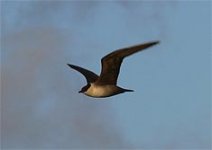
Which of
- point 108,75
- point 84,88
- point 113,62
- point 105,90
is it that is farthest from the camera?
point 84,88

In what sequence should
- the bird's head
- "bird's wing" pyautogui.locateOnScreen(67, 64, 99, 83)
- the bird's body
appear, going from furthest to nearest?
1. "bird's wing" pyautogui.locateOnScreen(67, 64, 99, 83)
2. the bird's head
3. the bird's body

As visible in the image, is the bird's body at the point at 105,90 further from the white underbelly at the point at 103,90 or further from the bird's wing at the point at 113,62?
the bird's wing at the point at 113,62

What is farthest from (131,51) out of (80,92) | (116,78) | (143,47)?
(80,92)

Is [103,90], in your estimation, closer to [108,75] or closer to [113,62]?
[108,75]

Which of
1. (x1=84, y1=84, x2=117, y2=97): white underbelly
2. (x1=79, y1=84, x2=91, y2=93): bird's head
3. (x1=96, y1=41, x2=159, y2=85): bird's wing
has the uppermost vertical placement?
(x1=96, y1=41, x2=159, y2=85): bird's wing

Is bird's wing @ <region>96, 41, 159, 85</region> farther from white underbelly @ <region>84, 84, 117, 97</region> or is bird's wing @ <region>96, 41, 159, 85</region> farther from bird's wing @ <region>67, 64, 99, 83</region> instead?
bird's wing @ <region>67, 64, 99, 83</region>

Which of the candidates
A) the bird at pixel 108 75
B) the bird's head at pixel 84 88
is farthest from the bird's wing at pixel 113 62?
the bird's head at pixel 84 88

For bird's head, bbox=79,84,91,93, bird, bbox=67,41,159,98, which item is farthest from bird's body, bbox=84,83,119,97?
bird's head, bbox=79,84,91,93

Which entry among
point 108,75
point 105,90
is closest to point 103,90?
point 105,90

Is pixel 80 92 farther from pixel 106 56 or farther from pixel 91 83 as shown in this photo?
A: pixel 106 56
